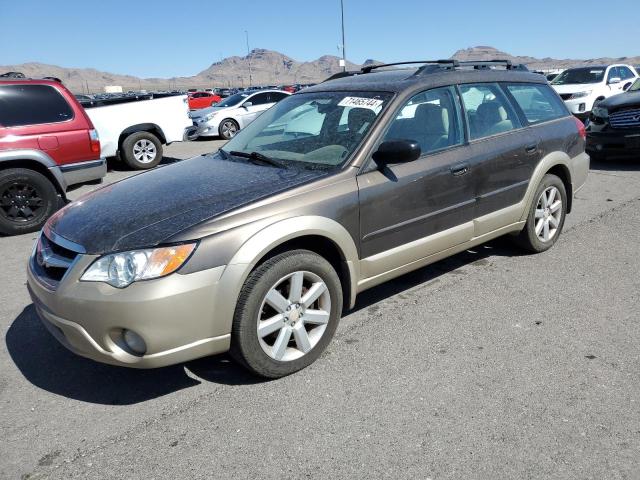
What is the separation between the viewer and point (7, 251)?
18.8 feet

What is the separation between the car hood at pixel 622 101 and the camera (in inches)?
339

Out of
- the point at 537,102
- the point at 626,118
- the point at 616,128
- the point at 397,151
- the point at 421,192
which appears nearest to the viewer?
the point at 397,151

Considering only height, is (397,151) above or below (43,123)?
below

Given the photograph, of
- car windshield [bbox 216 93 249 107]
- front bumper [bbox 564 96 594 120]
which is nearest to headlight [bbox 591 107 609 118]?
front bumper [bbox 564 96 594 120]

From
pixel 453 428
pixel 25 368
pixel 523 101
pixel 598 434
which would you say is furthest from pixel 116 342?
pixel 523 101

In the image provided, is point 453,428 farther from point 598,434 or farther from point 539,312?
point 539,312

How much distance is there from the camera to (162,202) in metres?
3.08

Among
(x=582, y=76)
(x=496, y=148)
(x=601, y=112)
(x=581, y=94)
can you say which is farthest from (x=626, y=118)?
(x=582, y=76)

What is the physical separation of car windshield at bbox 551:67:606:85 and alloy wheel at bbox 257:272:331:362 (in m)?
13.7

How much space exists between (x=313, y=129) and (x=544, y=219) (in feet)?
8.00

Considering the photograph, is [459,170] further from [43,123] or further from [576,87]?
[576,87]

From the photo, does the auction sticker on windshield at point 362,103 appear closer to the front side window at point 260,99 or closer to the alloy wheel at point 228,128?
the alloy wheel at point 228,128

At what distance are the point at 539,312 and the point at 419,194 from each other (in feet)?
4.05

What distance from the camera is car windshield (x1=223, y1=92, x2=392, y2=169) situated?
11.5 ft
